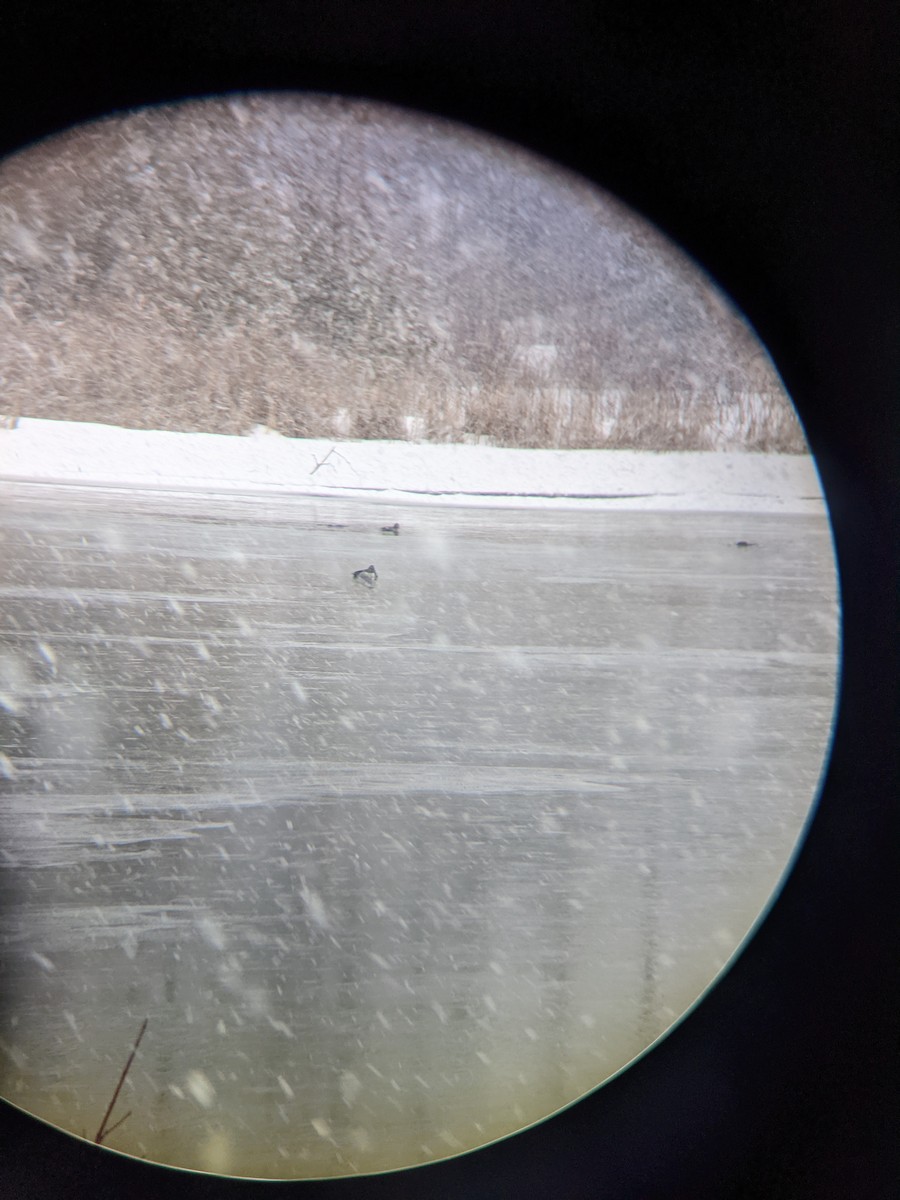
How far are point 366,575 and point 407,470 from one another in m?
0.14

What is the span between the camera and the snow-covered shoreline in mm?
711

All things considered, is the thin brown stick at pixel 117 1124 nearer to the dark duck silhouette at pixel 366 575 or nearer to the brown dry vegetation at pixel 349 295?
the dark duck silhouette at pixel 366 575

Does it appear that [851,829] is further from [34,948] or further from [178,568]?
[34,948]

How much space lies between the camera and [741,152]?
27.8 inches

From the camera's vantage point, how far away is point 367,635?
0.76 m

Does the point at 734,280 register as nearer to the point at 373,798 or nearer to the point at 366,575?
the point at 366,575

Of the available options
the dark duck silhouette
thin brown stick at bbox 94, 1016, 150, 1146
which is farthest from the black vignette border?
the dark duck silhouette

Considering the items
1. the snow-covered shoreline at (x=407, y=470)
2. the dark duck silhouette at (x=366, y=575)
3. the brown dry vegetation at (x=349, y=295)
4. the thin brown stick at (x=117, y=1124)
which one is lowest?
the thin brown stick at (x=117, y=1124)

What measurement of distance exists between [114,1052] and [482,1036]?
0.45m

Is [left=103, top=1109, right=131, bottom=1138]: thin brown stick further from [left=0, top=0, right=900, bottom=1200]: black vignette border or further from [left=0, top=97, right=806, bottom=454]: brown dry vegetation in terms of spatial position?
[left=0, top=97, right=806, bottom=454]: brown dry vegetation

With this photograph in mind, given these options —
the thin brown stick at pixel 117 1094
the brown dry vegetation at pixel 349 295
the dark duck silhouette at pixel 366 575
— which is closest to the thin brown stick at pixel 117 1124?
the thin brown stick at pixel 117 1094

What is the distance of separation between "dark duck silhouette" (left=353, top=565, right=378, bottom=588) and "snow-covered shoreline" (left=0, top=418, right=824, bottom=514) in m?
0.09

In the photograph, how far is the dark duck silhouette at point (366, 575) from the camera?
75 centimetres

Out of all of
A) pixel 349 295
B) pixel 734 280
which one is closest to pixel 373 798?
pixel 349 295
